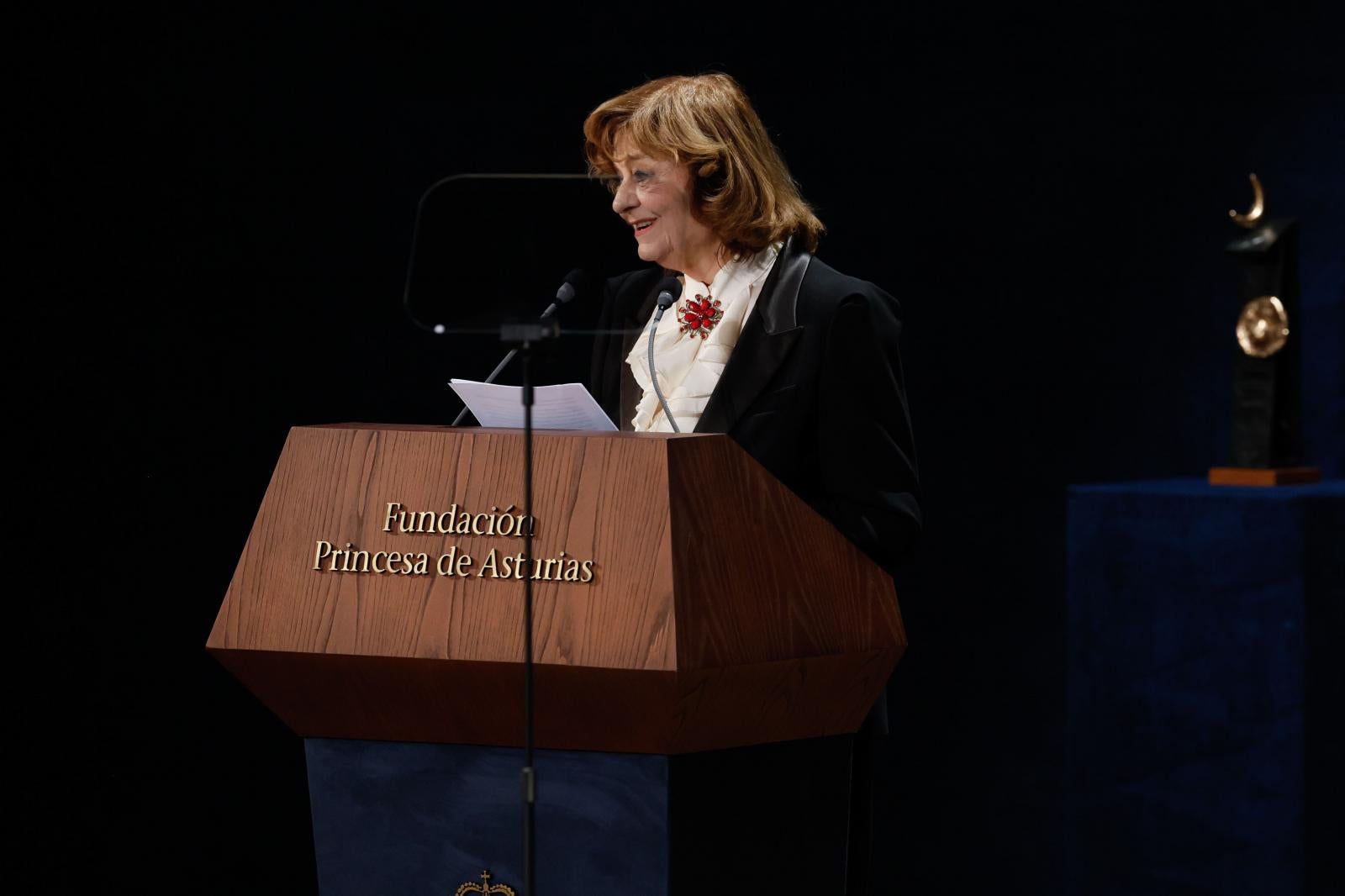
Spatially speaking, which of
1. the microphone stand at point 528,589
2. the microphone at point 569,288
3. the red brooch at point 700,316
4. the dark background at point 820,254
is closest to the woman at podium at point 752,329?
the red brooch at point 700,316

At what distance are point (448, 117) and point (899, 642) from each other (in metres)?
2.18

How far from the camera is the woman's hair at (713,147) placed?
2.23 m

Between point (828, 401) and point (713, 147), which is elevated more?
point (713, 147)

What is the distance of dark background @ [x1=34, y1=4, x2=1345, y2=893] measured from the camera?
351cm

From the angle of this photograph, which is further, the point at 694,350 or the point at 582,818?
the point at 694,350

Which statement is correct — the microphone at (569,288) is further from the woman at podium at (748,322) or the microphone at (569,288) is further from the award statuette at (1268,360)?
the award statuette at (1268,360)

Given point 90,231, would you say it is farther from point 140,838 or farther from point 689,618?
point 689,618

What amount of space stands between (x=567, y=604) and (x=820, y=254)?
2336 mm

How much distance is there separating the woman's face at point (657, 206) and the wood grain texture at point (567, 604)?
1.94ft

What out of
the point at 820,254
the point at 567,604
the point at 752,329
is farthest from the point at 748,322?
the point at 820,254

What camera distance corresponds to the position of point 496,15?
12.2ft

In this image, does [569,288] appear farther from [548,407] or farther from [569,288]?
[548,407]

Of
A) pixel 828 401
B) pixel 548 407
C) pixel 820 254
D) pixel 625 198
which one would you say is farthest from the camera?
pixel 820 254

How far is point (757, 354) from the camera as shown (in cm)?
218
